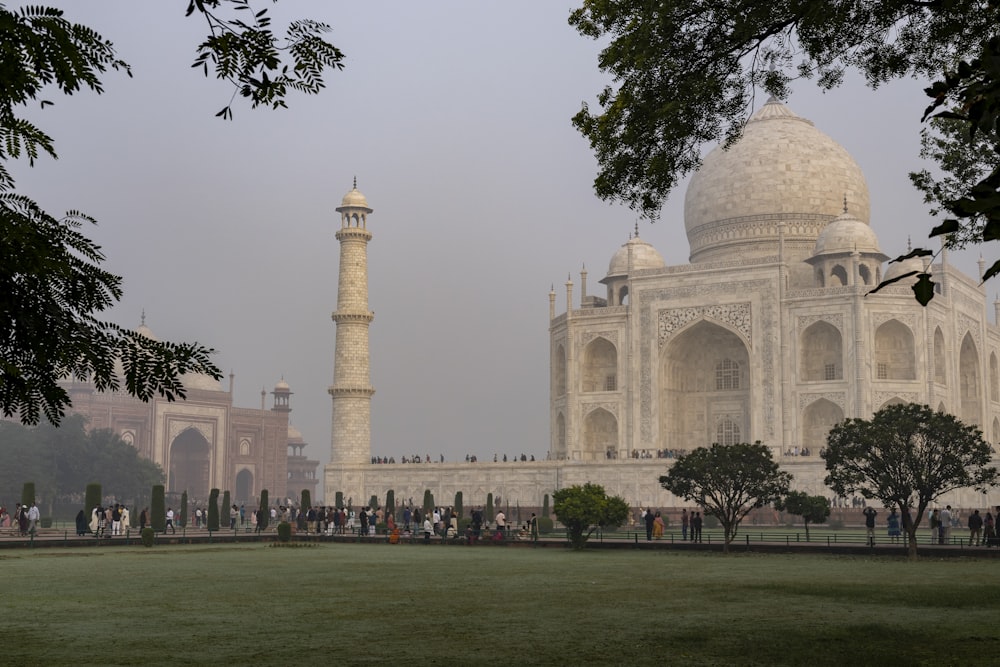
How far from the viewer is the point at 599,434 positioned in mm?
46031

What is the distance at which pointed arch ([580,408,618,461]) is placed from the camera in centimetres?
4550

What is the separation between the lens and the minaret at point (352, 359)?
45.2m

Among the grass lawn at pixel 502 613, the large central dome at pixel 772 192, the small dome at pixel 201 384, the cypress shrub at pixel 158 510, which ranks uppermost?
the large central dome at pixel 772 192

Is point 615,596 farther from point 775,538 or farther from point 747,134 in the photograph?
point 747,134

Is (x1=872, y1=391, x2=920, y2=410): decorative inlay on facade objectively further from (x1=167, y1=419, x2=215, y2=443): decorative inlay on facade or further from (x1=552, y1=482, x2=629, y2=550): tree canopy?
(x1=167, y1=419, x2=215, y2=443): decorative inlay on facade

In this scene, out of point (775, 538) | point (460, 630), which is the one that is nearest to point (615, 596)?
point (460, 630)

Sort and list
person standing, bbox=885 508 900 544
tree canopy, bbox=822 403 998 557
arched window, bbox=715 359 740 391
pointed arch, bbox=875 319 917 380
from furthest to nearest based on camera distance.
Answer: arched window, bbox=715 359 740 391, pointed arch, bbox=875 319 917 380, person standing, bbox=885 508 900 544, tree canopy, bbox=822 403 998 557

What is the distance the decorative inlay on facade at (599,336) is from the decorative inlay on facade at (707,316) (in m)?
1.91

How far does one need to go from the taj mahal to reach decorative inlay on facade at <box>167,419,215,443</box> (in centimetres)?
1758

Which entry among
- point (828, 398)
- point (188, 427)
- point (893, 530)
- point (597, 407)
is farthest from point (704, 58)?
point (188, 427)

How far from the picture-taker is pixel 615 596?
13133 millimetres

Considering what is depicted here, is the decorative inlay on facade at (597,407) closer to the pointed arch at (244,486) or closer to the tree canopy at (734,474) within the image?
the tree canopy at (734,474)

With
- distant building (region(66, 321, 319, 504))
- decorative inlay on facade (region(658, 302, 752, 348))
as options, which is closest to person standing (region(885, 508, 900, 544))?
decorative inlay on facade (region(658, 302, 752, 348))

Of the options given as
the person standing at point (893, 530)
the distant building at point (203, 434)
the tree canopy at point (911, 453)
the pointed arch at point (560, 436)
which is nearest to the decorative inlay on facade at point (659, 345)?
the pointed arch at point (560, 436)
